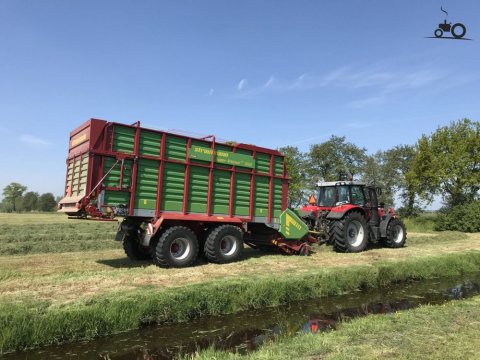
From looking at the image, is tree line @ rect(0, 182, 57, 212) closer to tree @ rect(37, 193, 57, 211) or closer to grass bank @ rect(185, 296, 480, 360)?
tree @ rect(37, 193, 57, 211)

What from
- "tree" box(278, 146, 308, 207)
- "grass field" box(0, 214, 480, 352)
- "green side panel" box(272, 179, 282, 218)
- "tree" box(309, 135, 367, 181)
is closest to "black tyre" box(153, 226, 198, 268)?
"grass field" box(0, 214, 480, 352)

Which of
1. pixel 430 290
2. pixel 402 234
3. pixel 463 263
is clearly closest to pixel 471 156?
pixel 402 234

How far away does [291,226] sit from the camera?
12.1 m

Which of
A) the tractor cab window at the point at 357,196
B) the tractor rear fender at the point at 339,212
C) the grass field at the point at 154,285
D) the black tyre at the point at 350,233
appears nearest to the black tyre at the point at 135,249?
the grass field at the point at 154,285

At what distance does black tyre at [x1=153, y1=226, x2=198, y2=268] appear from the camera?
9.32m

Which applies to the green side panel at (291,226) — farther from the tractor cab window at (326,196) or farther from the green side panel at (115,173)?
the green side panel at (115,173)

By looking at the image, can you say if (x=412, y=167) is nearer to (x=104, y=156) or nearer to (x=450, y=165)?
(x=450, y=165)

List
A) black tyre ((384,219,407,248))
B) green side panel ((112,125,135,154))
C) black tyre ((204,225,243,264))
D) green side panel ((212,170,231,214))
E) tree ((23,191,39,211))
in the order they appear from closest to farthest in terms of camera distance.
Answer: green side panel ((112,125,135,154)) → black tyre ((204,225,243,264)) → green side panel ((212,170,231,214)) → black tyre ((384,219,407,248)) → tree ((23,191,39,211))

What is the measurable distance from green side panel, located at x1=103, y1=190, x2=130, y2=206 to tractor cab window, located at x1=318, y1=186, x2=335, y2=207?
7.62 metres

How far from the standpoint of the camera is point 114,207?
898cm

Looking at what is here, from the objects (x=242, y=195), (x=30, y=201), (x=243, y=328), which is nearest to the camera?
(x=243, y=328)

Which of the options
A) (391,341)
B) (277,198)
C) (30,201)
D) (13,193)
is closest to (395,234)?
(277,198)

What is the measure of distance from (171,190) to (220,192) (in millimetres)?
1453

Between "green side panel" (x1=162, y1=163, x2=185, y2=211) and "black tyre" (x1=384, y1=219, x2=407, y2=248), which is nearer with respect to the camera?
"green side panel" (x1=162, y1=163, x2=185, y2=211)
